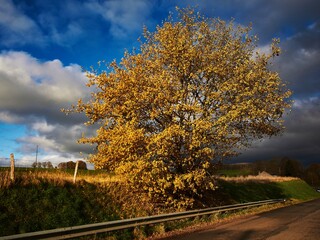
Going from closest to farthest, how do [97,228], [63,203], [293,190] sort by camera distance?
[97,228] < [63,203] < [293,190]

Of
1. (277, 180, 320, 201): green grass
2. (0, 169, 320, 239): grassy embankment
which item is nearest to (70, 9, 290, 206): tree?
(0, 169, 320, 239): grassy embankment

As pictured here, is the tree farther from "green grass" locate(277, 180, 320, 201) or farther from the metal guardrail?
"green grass" locate(277, 180, 320, 201)

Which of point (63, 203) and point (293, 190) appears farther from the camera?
point (293, 190)

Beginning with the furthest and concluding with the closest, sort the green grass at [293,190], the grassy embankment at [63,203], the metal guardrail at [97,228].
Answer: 1. the green grass at [293,190]
2. the grassy embankment at [63,203]
3. the metal guardrail at [97,228]

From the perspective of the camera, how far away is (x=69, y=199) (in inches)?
753

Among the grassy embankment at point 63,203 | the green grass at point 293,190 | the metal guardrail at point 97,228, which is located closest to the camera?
the metal guardrail at point 97,228

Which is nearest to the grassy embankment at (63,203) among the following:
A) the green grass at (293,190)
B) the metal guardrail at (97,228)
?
the metal guardrail at (97,228)

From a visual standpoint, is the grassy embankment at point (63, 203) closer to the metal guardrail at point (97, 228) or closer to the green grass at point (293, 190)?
the metal guardrail at point (97, 228)

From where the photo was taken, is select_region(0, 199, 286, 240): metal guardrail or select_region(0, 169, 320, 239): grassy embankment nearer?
select_region(0, 199, 286, 240): metal guardrail

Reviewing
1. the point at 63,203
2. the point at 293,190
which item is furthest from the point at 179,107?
the point at 293,190

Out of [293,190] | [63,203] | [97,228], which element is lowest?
[97,228]

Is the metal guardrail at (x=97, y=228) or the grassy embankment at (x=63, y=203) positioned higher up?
the grassy embankment at (x=63, y=203)

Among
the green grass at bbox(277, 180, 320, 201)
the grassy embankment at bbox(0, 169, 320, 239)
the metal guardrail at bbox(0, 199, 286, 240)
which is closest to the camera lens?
the metal guardrail at bbox(0, 199, 286, 240)

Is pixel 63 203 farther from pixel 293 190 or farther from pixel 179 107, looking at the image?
pixel 293 190
